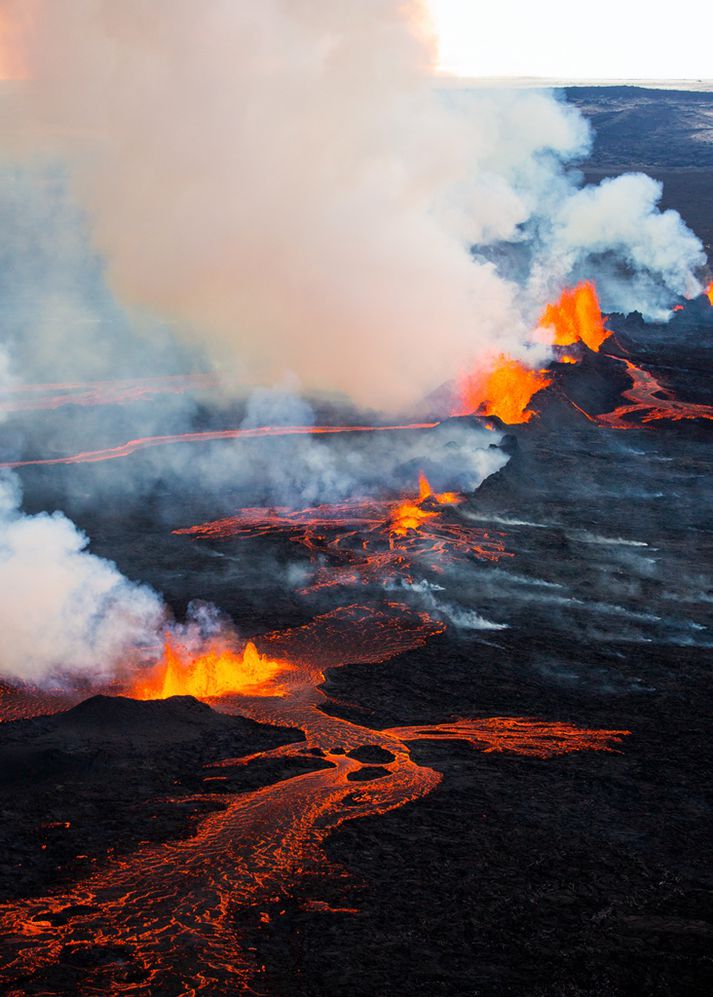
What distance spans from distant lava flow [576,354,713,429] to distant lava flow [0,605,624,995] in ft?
84.4

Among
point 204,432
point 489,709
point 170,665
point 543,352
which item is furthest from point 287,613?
point 543,352

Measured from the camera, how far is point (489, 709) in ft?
57.3

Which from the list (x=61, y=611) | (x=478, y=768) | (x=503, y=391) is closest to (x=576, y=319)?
(x=503, y=391)

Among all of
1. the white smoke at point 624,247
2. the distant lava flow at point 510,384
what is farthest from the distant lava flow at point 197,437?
the white smoke at point 624,247

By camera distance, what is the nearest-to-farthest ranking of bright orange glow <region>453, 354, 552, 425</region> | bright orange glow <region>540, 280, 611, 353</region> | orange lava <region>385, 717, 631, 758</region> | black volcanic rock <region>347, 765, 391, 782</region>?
black volcanic rock <region>347, 765, 391, 782</region>
orange lava <region>385, 717, 631, 758</region>
bright orange glow <region>453, 354, 552, 425</region>
bright orange glow <region>540, 280, 611, 353</region>

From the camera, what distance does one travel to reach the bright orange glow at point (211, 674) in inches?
707

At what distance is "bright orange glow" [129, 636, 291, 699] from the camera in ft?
58.9

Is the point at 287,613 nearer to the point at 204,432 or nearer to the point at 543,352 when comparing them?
the point at 204,432

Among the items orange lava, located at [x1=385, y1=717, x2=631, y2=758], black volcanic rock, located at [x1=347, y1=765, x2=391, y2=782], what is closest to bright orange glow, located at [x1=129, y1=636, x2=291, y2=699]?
orange lava, located at [x1=385, y1=717, x2=631, y2=758]

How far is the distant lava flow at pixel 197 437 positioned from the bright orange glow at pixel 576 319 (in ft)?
50.4

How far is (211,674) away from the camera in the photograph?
18.6 metres

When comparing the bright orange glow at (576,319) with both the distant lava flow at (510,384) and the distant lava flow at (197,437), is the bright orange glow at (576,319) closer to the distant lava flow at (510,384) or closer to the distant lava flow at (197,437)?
the distant lava flow at (510,384)

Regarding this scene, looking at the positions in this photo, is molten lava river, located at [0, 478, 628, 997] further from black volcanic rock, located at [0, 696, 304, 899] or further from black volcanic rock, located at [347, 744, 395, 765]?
black volcanic rock, located at [0, 696, 304, 899]

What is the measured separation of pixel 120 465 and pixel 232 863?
22.0 m
